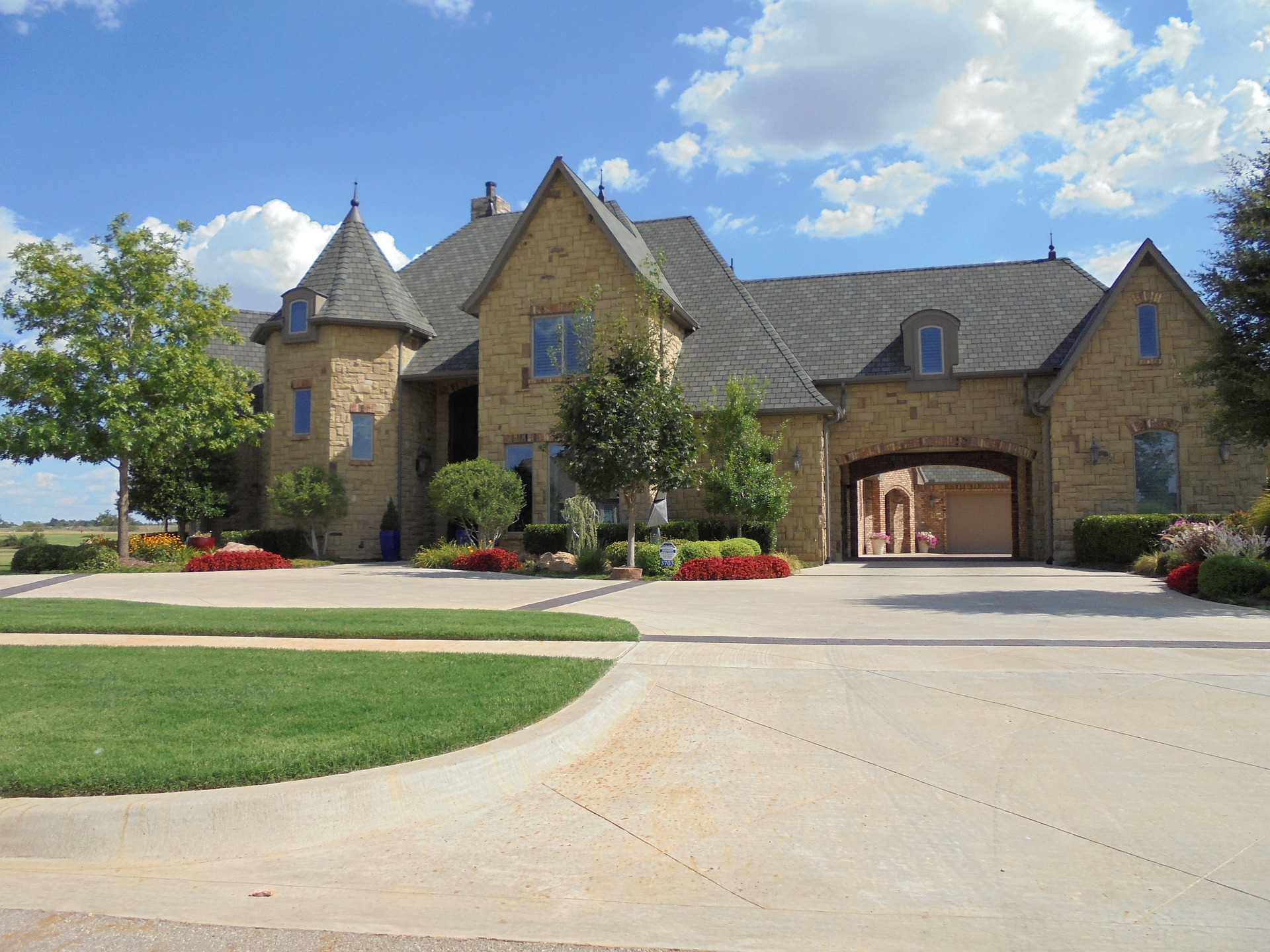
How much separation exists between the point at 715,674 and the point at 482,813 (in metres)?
3.05

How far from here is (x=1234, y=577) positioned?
12250 millimetres

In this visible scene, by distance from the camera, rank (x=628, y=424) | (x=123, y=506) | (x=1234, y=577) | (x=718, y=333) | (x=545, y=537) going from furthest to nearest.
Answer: (x=718, y=333) → (x=123, y=506) → (x=545, y=537) → (x=628, y=424) → (x=1234, y=577)

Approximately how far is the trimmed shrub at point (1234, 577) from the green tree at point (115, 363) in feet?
69.0

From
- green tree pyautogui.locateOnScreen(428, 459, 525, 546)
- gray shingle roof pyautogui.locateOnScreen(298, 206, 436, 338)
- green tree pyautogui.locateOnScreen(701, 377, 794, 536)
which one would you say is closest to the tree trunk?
gray shingle roof pyautogui.locateOnScreen(298, 206, 436, 338)

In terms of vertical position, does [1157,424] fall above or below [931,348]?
below

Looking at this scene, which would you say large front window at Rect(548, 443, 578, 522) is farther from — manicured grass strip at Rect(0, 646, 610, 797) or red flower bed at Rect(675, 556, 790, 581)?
manicured grass strip at Rect(0, 646, 610, 797)

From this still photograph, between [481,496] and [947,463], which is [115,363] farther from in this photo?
[947,463]

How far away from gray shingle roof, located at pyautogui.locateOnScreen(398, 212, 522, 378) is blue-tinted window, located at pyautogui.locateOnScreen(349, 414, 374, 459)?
5.30 ft

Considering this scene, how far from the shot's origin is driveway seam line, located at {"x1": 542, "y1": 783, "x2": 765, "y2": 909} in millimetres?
3701

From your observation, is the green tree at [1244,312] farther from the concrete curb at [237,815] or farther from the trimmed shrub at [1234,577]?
the concrete curb at [237,815]

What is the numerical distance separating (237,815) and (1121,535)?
64.6 feet

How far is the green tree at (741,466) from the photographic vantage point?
19922 millimetres

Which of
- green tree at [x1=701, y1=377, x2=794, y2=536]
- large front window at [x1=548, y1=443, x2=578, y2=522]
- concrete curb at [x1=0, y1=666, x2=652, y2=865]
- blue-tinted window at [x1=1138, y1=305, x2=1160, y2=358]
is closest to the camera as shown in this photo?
concrete curb at [x1=0, y1=666, x2=652, y2=865]

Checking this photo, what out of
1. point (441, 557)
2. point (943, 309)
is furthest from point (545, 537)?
point (943, 309)
